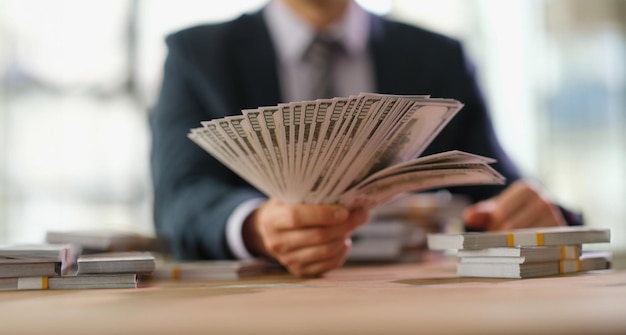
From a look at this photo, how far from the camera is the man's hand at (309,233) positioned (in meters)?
1.03

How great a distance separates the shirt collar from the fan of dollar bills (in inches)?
36.9

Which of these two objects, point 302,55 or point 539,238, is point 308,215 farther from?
point 302,55

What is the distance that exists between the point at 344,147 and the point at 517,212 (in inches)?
26.6

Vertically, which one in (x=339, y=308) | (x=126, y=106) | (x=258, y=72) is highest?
(x=126, y=106)

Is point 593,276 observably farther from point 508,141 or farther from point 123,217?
point 508,141

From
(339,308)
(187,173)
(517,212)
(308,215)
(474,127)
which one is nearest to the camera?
Answer: (339,308)

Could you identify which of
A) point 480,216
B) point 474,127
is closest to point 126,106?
point 474,127

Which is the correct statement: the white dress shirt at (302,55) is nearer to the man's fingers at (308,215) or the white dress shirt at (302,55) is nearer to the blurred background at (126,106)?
the man's fingers at (308,215)

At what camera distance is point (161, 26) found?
4.88 metres

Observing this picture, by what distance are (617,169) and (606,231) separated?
4.65 m

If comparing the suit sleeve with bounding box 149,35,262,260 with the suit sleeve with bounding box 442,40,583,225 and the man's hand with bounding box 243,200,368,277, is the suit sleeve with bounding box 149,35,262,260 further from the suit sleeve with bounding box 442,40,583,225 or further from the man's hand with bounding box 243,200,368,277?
the suit sleeve with bounding box 442,40,583,225

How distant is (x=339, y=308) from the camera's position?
0.63 metres

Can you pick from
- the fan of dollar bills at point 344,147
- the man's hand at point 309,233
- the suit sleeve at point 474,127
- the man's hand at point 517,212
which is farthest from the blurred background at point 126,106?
the fan of dollar bills at point 344,147

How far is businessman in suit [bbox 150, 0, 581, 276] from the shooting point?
1453 millimetres
